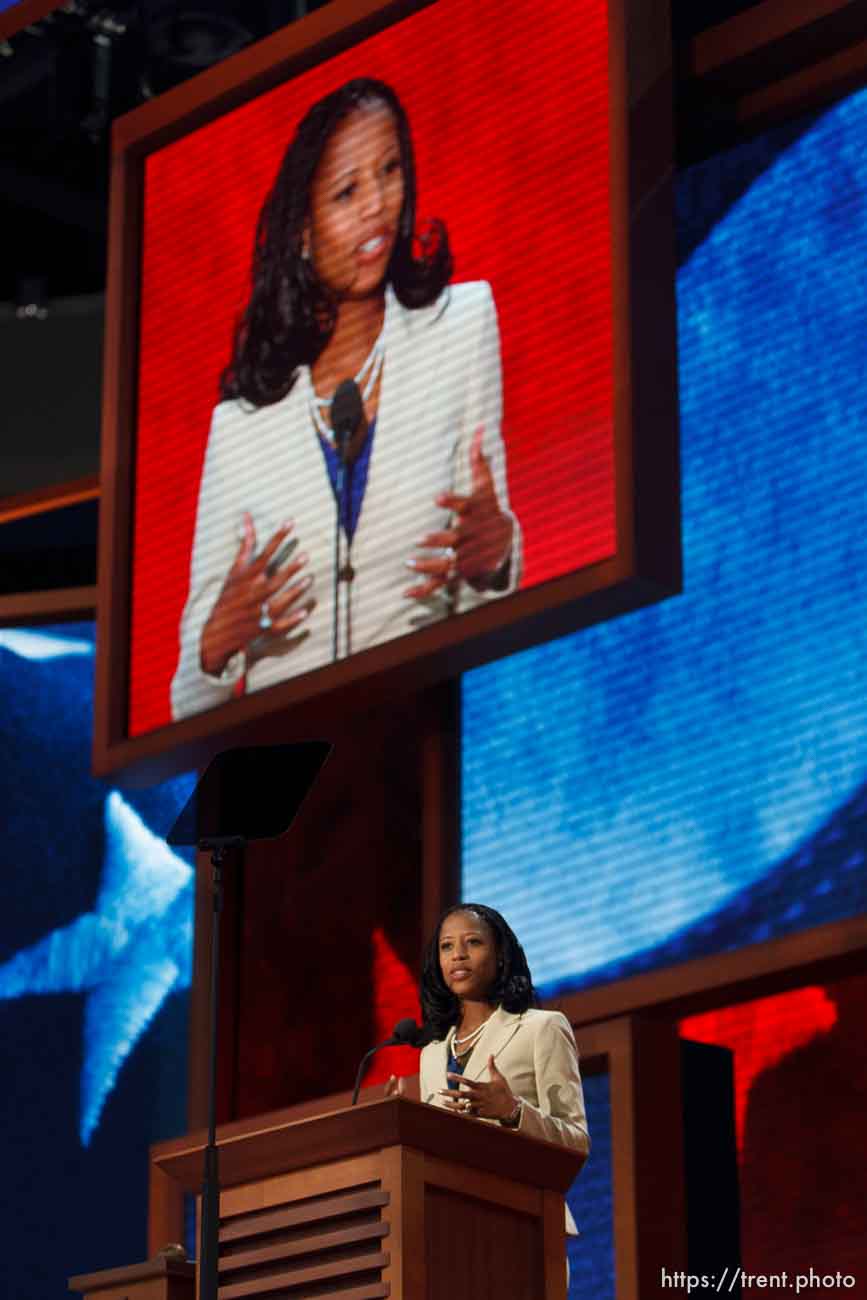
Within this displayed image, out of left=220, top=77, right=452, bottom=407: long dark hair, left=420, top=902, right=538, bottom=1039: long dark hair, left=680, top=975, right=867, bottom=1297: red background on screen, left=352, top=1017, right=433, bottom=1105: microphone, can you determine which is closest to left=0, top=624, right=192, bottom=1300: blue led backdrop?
left=220, top=77, right=452, bottom=407: long dark hair

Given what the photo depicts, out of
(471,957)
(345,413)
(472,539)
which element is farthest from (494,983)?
(345,413)

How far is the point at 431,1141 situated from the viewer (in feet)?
12.1

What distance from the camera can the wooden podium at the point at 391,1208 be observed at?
3.64 metres

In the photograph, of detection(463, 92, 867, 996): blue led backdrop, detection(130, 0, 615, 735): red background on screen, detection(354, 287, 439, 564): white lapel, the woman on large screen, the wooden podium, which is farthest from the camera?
detection(354, 287, 439, 564): white lapel

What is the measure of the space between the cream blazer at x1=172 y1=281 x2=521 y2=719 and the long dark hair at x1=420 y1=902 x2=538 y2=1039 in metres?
1.70

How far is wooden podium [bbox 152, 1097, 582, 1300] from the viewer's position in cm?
364

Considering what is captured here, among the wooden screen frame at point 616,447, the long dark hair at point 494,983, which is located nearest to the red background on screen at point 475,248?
the wooden screen frame at point 616,447

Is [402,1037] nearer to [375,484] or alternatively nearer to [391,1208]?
[391,1208]

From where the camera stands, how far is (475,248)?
6363 mm

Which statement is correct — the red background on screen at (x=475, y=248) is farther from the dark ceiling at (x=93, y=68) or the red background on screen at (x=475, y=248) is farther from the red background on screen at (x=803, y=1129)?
the red background on screen at (x=803, y=1129)

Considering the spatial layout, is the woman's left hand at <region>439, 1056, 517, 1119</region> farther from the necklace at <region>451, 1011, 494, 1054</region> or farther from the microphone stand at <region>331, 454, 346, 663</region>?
the microphone stand at <region>331, 454, 346, 663</region>

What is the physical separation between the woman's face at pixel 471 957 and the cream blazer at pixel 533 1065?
6cm

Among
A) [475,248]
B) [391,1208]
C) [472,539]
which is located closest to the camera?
[391,1208]

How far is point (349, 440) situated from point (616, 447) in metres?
0.95
